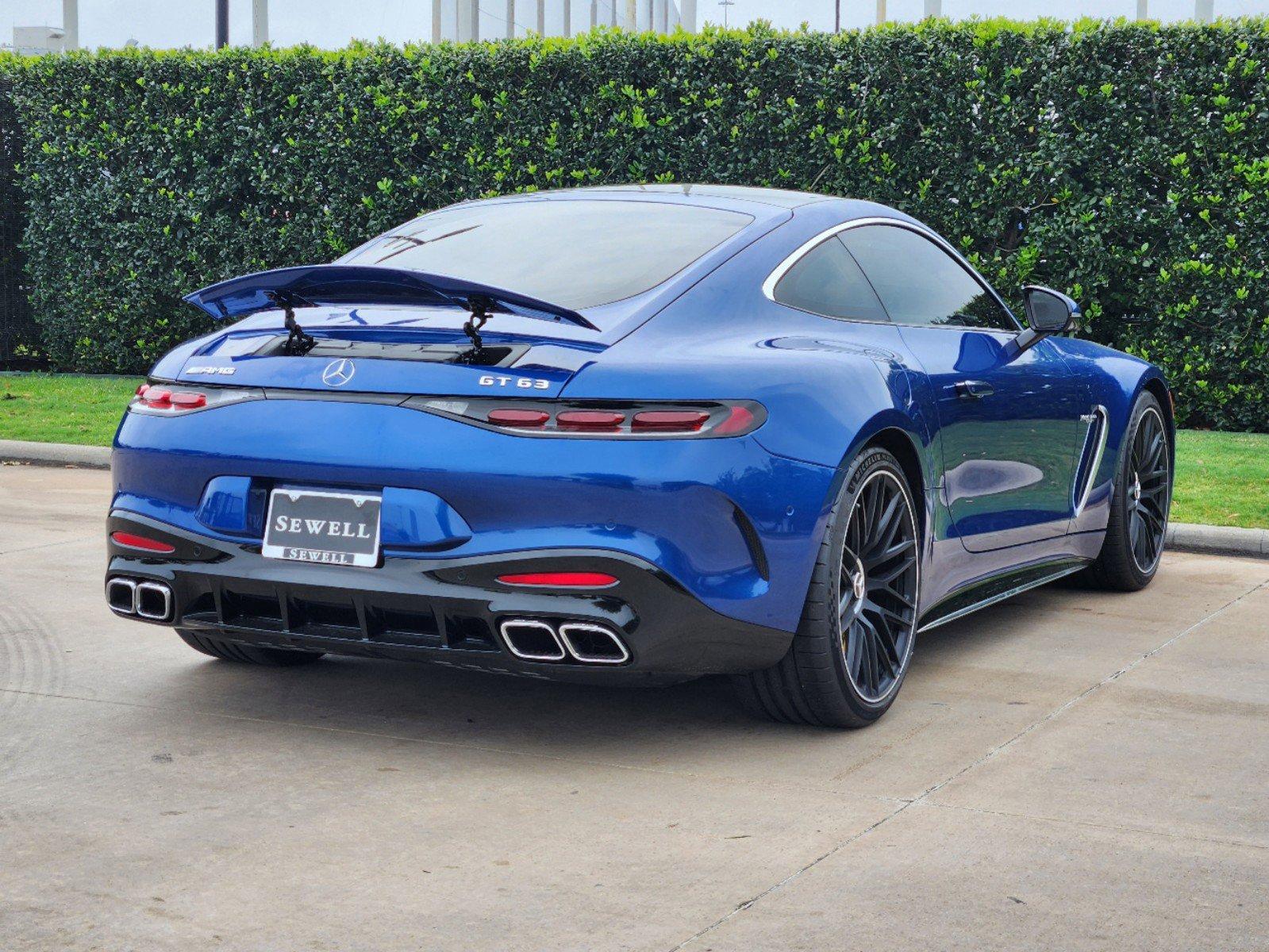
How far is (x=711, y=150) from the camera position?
A: 44.7 ft

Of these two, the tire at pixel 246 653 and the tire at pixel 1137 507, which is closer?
the tire at pixel 246 653

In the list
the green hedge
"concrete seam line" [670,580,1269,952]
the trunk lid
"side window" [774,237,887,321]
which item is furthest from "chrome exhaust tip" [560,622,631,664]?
Answer: the green hedge

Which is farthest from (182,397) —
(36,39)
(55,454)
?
(36,39)

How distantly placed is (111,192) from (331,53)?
2.62m

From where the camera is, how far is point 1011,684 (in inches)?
208

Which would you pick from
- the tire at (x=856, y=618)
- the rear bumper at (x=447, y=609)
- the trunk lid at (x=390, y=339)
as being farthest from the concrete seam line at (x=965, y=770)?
the trunk lid at (x=390, y=339)

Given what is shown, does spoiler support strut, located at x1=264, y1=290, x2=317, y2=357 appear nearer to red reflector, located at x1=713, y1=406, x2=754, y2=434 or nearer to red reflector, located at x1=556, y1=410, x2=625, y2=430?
red reflector, located at x1=556, y1=410, x2=625, y2=430

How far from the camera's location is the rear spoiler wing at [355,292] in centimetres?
407

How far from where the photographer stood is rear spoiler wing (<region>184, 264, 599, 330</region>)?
4.07m

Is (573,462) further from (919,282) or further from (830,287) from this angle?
(919,282)

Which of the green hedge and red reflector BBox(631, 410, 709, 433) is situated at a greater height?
the green hedge

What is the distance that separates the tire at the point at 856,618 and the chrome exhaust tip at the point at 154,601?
5.01 feet

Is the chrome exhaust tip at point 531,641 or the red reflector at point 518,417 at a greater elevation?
the red reflector at point 518,417

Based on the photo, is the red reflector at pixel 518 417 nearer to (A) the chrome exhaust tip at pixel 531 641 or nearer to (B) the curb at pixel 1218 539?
(A) the chrome exhaust tip at pixel 531 641
